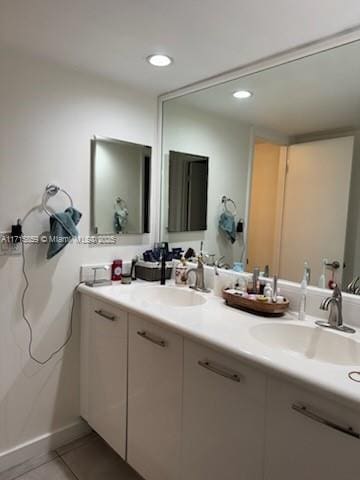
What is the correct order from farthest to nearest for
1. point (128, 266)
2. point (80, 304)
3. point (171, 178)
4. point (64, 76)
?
point (171, 178) < point (128, 266) < point (80, 304) < point (64, 76)

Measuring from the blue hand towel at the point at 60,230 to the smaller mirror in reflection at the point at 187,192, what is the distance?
79 cm

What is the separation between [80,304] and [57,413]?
2.16 feet

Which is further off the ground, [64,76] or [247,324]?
[64,76]

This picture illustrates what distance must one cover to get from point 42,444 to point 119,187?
160cm

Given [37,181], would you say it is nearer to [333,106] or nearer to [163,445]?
[163,445]

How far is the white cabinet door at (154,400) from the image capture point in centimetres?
145

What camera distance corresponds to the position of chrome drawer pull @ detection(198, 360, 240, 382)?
47.6 inches

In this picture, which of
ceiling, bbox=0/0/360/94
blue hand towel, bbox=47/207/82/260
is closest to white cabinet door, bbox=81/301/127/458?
Answer: blue hand towel, bbox=47/207/82/260

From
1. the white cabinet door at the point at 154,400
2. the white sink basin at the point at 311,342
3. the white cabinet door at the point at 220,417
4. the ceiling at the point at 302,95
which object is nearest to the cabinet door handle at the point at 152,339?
the white cabinet door at the point at 154,400

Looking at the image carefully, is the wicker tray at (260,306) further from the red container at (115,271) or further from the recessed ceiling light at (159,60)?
the recessed ceiling light at (159,60)

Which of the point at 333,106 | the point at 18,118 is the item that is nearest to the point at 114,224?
the point at 18,118

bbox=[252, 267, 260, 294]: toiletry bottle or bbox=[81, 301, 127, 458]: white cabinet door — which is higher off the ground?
bbox=[252, 267, 260, 294]: toiletry bottle

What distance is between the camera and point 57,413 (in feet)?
6.68

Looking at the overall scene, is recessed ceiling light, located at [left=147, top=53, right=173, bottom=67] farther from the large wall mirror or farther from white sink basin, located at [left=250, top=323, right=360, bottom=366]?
white sink basin, located at [left=250, top=323, right=360, bottom=366]
